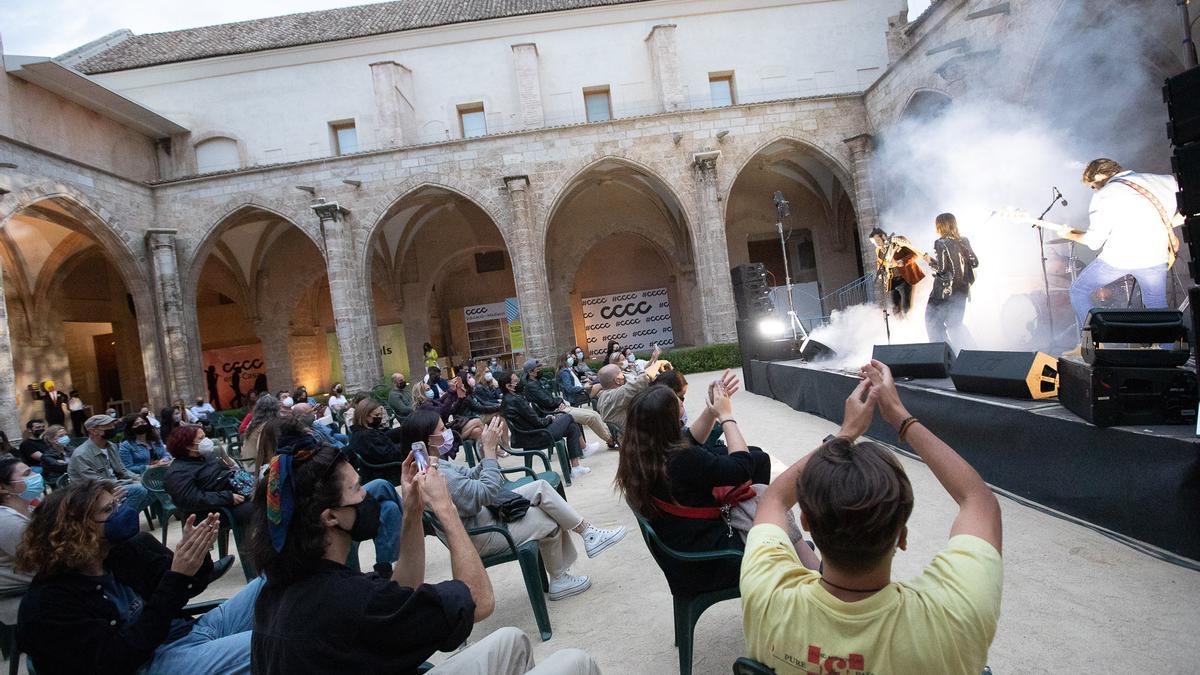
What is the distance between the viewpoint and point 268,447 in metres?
3.48

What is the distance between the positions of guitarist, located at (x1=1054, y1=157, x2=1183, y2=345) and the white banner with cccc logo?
16950 millimetres

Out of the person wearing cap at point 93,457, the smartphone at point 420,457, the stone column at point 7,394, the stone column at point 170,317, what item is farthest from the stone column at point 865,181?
the stone column at point 7,394

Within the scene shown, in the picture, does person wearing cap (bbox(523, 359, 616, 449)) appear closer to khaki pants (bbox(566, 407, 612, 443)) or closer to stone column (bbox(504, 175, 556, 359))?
khaki pants (bbox(566, 407, 612, 443))

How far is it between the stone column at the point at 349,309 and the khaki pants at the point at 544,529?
12.7m

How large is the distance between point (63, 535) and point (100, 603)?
0.78ft

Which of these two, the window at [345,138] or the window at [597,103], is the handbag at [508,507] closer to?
the window at [597,103]

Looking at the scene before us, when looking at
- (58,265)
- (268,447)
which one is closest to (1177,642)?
(268,447)

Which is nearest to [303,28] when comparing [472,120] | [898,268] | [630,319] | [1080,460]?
[472,120]

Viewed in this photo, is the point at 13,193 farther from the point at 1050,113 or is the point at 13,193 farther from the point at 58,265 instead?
the point at 1050,113

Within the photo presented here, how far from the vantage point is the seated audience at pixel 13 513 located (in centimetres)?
275

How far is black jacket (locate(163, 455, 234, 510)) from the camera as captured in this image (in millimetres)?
3807

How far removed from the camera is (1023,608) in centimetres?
252

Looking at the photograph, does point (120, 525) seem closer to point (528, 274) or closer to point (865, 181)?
point (528, 274)

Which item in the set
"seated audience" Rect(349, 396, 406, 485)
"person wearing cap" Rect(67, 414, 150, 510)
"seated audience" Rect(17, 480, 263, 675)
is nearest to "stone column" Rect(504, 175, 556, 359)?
"person wearing cap" Rect(67, 414, 150, 510)
